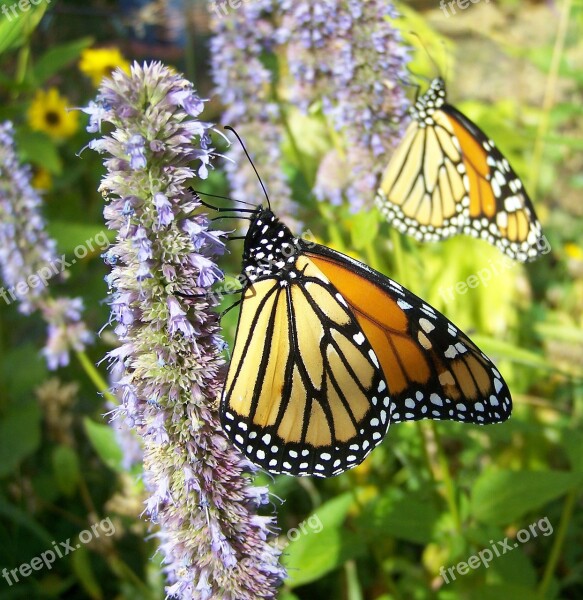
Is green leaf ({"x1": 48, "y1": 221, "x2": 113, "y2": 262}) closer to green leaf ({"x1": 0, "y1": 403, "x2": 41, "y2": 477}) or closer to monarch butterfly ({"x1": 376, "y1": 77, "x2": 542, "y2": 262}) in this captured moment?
green leaf ({"x1": 0, "y1": 403, "x2": 41, "y2": 477})

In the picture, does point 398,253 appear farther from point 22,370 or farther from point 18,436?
point 22,370

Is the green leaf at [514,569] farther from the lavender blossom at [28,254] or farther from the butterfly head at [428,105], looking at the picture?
the lavender blossom at [28,254]

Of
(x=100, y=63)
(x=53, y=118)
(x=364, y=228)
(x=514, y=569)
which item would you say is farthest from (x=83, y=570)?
(x=100, y=63)

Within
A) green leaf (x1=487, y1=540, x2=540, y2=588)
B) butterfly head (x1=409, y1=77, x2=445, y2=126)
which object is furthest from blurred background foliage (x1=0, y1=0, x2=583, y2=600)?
butterfly head (x1=409, y1=77, x2=445, y2=126)

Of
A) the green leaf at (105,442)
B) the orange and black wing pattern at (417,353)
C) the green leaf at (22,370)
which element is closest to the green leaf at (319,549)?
the orange and black wing pattern at (417,353)

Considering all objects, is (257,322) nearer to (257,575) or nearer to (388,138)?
(257,575)

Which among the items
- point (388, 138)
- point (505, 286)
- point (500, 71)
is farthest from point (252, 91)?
point (500, 71)

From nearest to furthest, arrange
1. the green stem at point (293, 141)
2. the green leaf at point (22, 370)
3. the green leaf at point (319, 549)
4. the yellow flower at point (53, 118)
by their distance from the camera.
→ the green leaf at point (319, 549) < the green stem at point (293, 141) < the green leaf at point (22, 370) < the yellow flower at point (53, 118)
